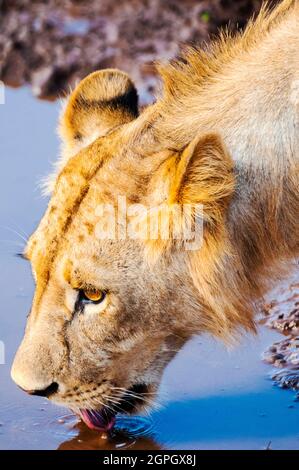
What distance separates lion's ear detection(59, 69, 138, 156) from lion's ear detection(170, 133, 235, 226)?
0.78 meters

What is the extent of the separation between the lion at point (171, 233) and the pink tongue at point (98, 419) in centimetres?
14

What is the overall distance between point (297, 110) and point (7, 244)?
2477 mm

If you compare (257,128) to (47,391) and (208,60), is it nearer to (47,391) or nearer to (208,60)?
(208,60)

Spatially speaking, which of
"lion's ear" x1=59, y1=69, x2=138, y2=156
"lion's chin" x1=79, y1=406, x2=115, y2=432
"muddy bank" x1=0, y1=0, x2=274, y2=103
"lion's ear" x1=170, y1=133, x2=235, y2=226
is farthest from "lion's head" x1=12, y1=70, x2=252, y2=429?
"muddy bank" x1=0, y1=0, x2=274, y2=103

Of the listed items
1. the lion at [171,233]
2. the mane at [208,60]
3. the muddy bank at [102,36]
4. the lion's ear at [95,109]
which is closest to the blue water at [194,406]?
the lion at [171,233]

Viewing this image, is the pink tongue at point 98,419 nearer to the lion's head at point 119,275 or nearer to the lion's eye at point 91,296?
the lion's head at point 119,275

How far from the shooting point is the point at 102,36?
31.4ft

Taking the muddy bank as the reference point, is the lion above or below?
below

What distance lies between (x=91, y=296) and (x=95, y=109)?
92cm

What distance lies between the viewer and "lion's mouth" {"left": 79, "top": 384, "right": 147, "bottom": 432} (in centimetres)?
475

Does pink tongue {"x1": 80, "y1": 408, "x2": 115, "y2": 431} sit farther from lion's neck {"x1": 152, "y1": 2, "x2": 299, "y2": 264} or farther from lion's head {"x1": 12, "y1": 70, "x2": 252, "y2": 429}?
lion's neck {"x1": 152, "y1": 2, "x2": 299, "y2": 264}

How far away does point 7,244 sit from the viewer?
6461 mm

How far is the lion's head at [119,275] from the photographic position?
4.38 meters
